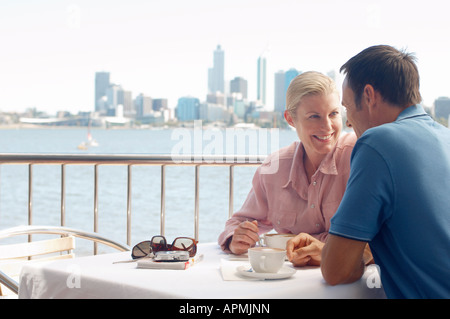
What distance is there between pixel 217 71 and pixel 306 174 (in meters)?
30.6

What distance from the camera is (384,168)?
1088 millimetres

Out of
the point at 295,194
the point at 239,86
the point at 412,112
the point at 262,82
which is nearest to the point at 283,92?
the point at 295,194

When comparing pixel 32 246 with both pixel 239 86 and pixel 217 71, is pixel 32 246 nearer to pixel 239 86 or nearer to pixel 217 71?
pixel 239 86

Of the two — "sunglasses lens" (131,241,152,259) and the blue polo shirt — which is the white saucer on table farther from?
"sunglasses lens" (131,241,152,259)

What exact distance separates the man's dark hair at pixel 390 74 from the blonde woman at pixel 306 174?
1.44 feet

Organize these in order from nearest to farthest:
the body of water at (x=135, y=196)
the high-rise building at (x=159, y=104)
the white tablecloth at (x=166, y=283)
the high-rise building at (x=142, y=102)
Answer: the white tablecloth at (x=166, y=283) → the body of water at (x=135, y=196) → the high-rise building at (x=159, y=104) → the high-rise building at (x=142, y=102)

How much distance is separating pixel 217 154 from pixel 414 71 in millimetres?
1789

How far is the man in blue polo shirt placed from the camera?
3.56 feet

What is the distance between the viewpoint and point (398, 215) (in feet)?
3.61

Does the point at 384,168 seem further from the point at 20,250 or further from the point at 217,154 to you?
the point at 217,154

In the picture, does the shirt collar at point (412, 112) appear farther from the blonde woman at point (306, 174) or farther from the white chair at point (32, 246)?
the white chair at point (32, 246)

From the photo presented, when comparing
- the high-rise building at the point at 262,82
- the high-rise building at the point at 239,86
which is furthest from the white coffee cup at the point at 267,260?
the high-rise building at the point at 239,86

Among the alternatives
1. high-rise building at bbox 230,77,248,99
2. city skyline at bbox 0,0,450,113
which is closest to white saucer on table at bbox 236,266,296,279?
high-rise building at bbox 230,77,248,99

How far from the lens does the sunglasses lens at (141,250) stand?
142cm
